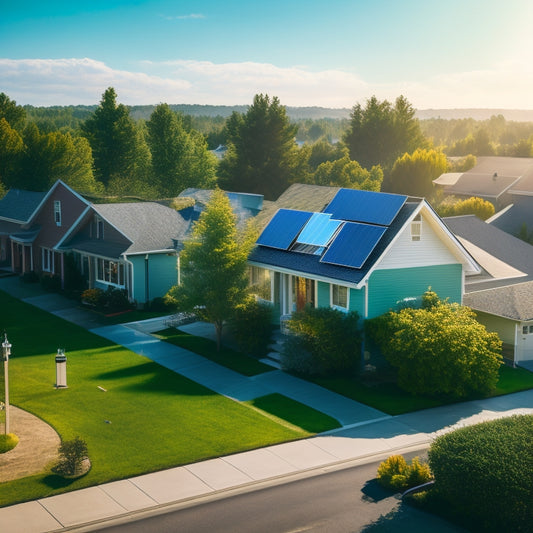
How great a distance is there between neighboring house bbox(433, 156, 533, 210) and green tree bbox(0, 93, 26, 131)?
49952mm

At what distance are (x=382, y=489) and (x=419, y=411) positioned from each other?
6852mm

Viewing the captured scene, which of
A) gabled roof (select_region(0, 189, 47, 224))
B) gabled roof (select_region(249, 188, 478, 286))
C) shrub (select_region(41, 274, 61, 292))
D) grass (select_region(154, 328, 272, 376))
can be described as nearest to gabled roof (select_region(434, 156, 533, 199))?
gabled roof (select_region(0, 189, 47, 224))

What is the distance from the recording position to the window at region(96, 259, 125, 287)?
43850 millimetres

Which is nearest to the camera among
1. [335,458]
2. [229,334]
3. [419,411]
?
[335,458]

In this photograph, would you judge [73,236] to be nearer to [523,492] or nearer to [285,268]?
[285,268]

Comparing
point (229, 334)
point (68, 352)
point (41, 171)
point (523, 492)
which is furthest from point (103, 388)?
point (41, 171)

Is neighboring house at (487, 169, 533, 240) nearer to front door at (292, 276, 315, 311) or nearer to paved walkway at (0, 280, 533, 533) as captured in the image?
front door at (292, 276, 315, 311)

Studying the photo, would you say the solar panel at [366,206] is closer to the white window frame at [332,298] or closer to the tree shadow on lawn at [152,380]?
the white window frame at [332,298]

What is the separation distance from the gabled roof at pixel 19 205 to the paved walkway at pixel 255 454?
82.5 feet

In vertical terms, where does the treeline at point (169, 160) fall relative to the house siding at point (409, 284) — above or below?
above

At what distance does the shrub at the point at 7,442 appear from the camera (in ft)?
74.4

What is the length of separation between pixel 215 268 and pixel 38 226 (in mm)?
23246

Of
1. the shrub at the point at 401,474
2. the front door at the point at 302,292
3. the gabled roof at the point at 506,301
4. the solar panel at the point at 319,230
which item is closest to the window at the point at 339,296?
the front door at the point at 302,292

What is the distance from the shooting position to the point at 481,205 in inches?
2506
